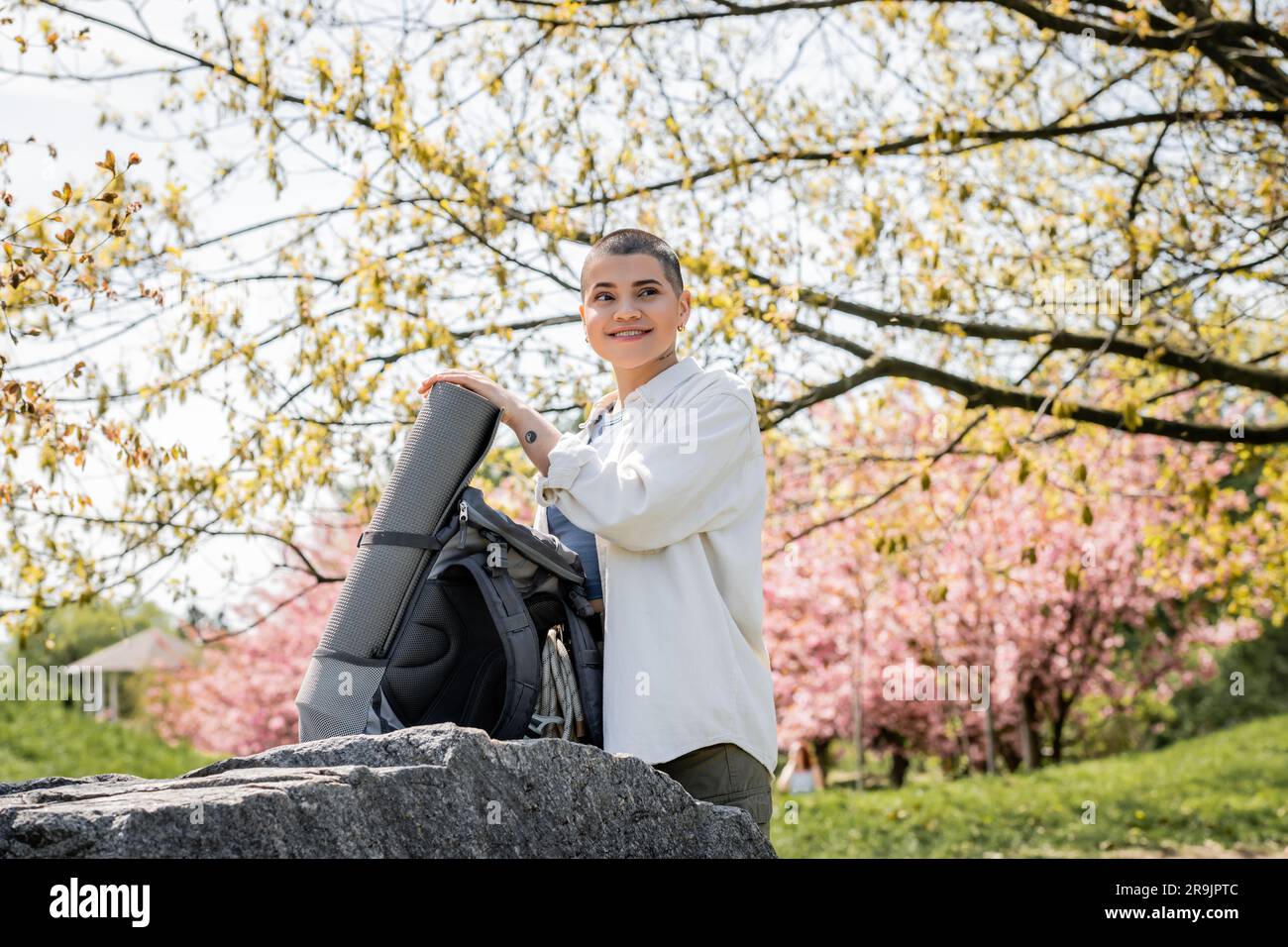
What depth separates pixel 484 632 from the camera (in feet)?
8.45

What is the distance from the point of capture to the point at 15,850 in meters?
1.92

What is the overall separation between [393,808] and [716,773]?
0.76 meters

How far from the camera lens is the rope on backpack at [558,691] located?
2.59 m

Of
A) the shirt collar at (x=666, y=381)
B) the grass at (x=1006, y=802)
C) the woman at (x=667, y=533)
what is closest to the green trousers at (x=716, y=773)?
the woman at (x=667, y=533)

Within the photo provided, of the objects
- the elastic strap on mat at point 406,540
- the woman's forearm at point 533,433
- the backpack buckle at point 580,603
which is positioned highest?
the woman's forearm at point 533,433

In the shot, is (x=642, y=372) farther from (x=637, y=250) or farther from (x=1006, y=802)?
(x=1006, y=802)

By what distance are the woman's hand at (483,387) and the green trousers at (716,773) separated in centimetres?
78

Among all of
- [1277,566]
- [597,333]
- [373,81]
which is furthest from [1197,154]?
[597,333]

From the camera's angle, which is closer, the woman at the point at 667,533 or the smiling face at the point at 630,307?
the woman at the point at 667,533

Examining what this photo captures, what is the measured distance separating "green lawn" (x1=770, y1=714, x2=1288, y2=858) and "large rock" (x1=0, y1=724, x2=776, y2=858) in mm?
6826

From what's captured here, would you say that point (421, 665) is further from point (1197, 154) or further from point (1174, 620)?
point (1174, 620)

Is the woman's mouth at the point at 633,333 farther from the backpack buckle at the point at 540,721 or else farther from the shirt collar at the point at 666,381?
the backpack buckle at the point at 540,721
